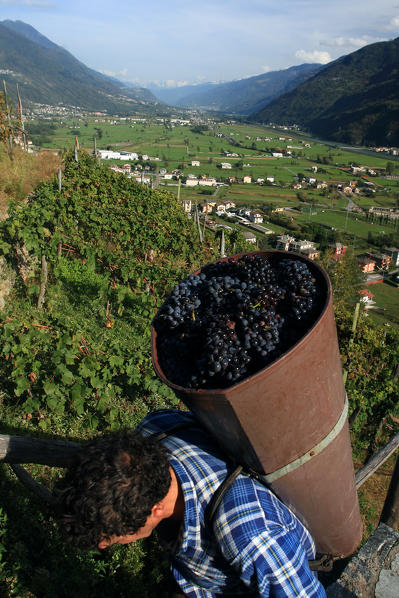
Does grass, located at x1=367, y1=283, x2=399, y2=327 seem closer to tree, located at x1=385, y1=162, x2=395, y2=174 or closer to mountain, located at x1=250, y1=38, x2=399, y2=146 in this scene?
tree, located at x1=385, y1=162, x2=395, y2=174

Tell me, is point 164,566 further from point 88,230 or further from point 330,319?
point 88,230

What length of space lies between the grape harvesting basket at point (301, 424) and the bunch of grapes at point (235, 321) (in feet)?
0.20

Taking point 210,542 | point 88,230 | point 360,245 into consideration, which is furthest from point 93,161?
point 360,245

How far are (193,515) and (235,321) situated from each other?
78 centimetres

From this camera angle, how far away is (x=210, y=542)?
5.00 ft

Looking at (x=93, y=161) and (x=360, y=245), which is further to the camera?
(x=360, y=245)

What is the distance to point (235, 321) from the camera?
1413 mm

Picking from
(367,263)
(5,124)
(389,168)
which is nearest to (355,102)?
(389,168)

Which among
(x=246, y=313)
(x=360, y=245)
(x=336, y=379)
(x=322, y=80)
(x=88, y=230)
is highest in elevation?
(x=322, y=80)

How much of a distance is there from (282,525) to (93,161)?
55.5 ft

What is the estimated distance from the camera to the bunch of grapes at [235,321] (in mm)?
1309

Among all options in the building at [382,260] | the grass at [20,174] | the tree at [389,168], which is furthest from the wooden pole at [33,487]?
the tree at [389,168]

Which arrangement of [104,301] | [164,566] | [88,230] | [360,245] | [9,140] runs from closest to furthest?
[164,566], [104,301], [88,230], [9,140], [360,245]

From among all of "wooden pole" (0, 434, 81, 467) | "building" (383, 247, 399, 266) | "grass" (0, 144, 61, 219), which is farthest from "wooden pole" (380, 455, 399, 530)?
"building" (383, 247, 399, 266)
